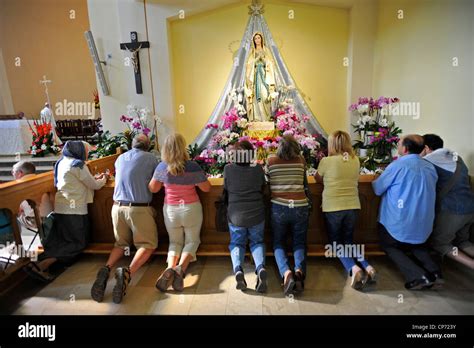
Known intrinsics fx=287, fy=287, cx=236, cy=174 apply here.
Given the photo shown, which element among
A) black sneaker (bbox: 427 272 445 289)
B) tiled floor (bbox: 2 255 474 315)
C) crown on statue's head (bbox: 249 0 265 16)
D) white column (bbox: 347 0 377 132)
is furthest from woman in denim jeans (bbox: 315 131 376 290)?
crown on statue's head (bbox: 249 0 265 16)

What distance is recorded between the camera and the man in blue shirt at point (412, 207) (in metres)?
2.15

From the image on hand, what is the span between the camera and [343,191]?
2297 millimetres

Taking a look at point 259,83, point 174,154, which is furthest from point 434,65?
point 174,154

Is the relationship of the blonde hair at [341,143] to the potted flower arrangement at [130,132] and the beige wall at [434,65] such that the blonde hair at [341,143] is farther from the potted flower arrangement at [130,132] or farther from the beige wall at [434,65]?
the potted flower arrangement at [130,132]

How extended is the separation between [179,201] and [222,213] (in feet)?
1.23

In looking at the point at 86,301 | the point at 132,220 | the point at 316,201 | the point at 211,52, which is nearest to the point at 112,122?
the point at 211,52

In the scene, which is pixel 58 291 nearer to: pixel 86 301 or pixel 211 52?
pixel 86 301

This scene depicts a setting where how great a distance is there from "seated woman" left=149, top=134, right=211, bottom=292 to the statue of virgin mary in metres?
2.50

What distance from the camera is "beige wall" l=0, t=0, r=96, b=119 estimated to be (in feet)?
25.9

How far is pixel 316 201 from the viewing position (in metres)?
2.61

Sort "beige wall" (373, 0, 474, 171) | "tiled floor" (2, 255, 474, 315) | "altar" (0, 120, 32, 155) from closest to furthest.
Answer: "tiled floor" (2, 255, 474, 315), "beige wall" (373, 0, 474, 171), "altar" (0, 120, 32, 155)

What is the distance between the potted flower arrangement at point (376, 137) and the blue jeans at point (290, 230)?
141 cm

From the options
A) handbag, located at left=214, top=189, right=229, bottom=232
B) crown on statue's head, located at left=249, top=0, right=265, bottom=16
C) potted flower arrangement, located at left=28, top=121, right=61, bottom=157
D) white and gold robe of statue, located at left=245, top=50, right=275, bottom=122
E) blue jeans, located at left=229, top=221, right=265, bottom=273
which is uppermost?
crown on statue's head, located at left=249, top=0, right=265, bottom=16

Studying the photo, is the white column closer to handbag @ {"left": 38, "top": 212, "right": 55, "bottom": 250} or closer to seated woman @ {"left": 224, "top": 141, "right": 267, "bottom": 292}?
seated woman @ {"left": 224, "top": 141, "right": 267, "bottom": 292}
